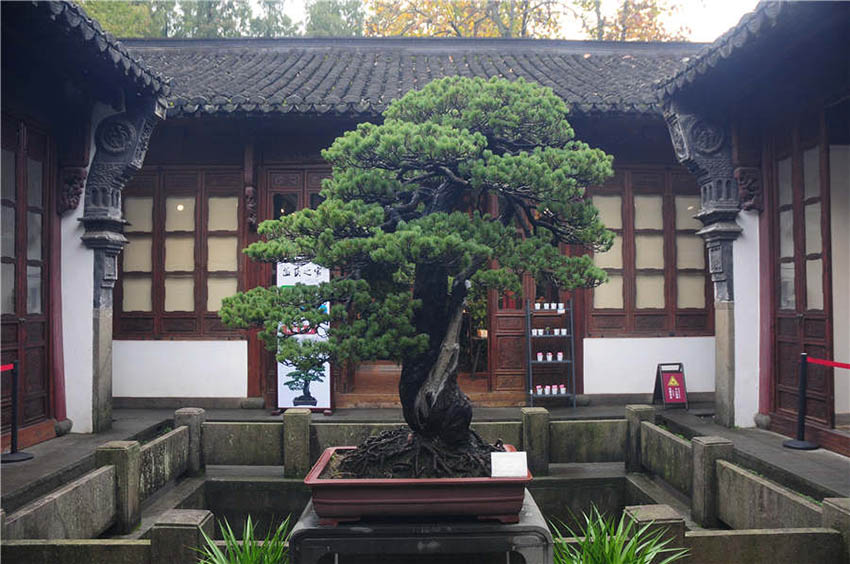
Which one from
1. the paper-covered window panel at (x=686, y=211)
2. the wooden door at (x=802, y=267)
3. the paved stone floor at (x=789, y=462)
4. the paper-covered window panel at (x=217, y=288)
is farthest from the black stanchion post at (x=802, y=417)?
the paper-covered window panel at (x=217, y=288)

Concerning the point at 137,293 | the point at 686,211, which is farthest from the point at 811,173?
the point at 137,293

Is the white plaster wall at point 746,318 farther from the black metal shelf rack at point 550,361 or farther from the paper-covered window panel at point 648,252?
the black metal shelf rack at point 550,361

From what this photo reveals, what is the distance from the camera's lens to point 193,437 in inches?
209

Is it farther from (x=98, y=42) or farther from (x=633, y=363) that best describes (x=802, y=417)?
(x=98, y=42)

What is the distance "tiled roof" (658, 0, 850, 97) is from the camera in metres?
4.87

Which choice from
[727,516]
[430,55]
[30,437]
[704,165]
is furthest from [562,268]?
[430,55]

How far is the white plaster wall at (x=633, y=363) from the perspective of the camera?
27.4 feet

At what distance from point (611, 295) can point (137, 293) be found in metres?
6.16

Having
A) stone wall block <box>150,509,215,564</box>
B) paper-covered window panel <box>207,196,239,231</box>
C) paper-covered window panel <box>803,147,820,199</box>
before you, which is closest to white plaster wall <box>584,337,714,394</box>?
paper-covered window panel <box>803,147,820,199</box>

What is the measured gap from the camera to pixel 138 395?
822 centimetres

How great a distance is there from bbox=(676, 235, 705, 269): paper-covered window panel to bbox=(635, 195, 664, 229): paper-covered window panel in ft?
1.13

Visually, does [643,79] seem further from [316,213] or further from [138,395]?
[138,395]

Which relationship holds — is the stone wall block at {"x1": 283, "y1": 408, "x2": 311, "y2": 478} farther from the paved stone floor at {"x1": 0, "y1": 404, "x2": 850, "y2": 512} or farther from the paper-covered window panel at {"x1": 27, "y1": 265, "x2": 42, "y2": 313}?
the paper-covered window panel at {"x1": 27, "y1": 265, "x2": 42, "y2": 313}

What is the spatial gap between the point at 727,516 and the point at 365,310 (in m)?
2.71
